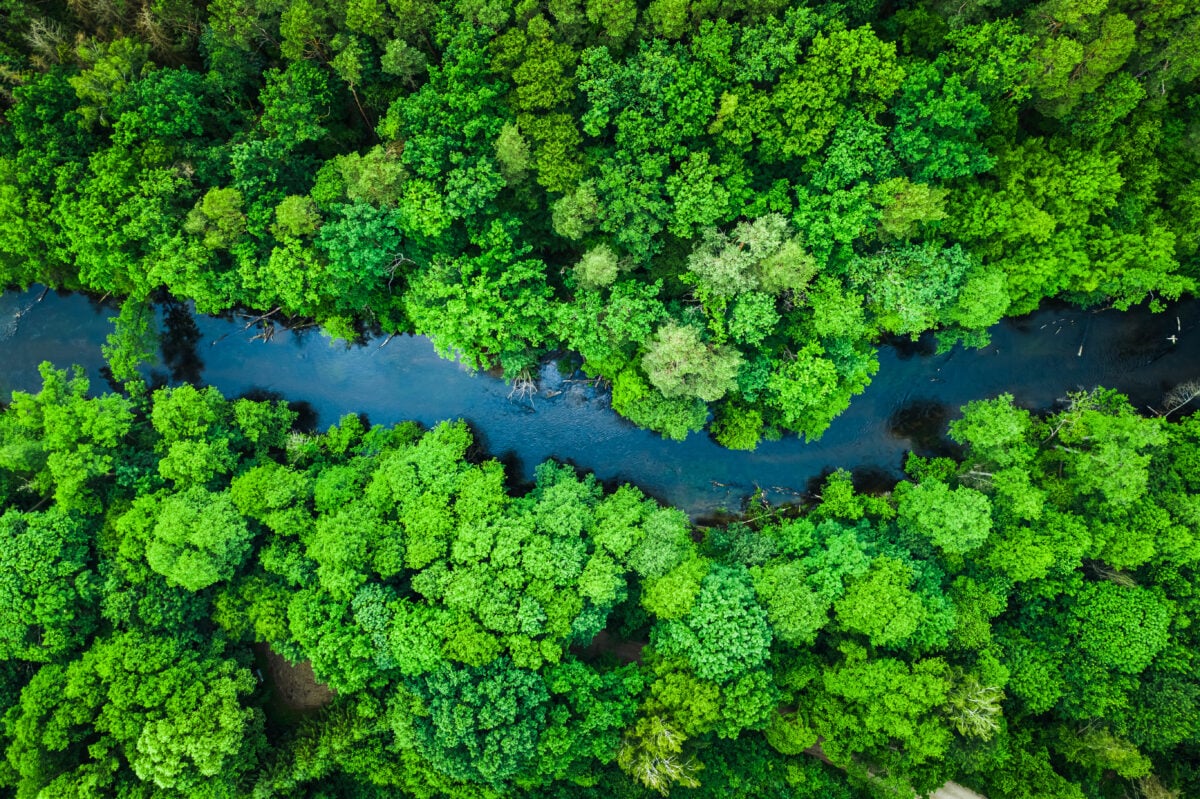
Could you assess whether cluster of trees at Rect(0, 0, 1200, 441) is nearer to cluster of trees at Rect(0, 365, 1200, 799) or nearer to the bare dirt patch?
cluster of trees at Rect(0, 365, 1200, 799)

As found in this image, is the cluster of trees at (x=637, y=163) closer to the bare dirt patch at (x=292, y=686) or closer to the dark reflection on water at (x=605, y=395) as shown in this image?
the dark reflection on water at (x=605, y=395)

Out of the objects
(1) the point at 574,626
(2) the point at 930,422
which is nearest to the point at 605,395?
(1) the point at 574,626

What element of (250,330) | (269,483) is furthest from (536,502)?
(250,330)

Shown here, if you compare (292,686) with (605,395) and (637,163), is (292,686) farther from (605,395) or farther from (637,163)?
(637,163)

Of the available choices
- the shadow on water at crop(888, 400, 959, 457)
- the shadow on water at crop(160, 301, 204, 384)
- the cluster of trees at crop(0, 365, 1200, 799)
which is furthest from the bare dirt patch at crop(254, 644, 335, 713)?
the shadow on water at crop(888, 400, 959, 457)

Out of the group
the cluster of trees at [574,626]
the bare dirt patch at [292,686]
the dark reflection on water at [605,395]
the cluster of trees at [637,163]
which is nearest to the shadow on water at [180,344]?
the dark reflection on water at [605,395]
